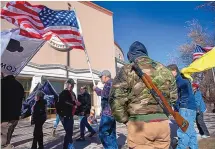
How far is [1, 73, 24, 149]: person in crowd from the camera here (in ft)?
14.8

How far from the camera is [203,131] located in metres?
7.54

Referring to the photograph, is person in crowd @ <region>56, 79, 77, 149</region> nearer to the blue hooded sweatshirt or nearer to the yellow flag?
the blue hooded sweatshirt

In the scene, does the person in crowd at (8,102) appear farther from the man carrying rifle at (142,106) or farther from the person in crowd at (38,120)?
the man carrying rifle at (142,106)

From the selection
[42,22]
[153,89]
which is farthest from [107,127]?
[42,22]

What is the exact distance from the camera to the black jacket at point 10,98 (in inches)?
177

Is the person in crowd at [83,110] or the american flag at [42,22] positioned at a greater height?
the american flag at [42,22]

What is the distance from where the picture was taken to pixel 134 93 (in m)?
2.94

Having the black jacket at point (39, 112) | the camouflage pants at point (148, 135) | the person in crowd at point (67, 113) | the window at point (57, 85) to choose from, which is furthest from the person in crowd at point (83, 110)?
the window at point (57, 85)

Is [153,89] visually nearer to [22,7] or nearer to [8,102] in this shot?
[8,102]

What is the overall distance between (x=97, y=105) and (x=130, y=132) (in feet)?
68.7

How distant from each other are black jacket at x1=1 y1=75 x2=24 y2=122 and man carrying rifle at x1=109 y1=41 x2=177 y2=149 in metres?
2.49

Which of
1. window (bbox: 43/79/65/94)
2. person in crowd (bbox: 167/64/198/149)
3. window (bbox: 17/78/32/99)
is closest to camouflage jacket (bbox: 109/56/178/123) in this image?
person in crowd (bbox: 167/64/198/149)

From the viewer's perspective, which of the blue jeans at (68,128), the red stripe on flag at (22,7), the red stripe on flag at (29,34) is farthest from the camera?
the red stripe on flag at (22,7)

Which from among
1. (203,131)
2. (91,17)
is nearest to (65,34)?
(203,131)
